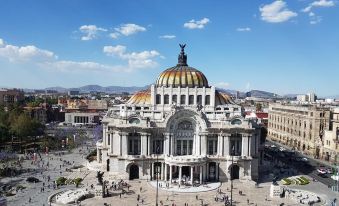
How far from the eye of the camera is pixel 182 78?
92500 millimetres

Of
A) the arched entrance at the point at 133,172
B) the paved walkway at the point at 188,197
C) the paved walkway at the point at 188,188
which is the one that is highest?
the arched entrance at the point at 133,172

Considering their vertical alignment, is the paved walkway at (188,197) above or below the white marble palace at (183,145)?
below

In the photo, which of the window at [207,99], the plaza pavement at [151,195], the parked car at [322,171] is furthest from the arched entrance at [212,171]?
the parked car at [322,171]

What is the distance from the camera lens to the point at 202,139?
8306cm

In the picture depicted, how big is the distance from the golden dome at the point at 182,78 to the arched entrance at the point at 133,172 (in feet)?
67.8

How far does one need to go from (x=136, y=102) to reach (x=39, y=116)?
321 feet

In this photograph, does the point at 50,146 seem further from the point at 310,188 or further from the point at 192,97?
the point at 310,188

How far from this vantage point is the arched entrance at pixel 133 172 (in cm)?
8417

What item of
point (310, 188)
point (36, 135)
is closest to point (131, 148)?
point (310, 188)

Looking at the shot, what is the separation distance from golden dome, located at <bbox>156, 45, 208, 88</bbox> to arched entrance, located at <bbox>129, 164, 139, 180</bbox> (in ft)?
67.8

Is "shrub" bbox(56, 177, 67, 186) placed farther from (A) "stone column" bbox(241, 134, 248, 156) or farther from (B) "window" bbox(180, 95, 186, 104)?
(A) "stone column" bbox(241, 134, 248, 156)

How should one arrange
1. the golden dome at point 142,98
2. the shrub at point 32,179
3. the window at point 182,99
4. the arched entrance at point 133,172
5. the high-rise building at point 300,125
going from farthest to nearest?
the high-rise building at point 300,125 → the golden dome at point 142,98 → the window at point 182,99 → the arched entrance at point 133,172 → the shrub at point 32,179

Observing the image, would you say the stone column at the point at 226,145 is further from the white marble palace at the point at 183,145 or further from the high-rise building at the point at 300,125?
the high-rise building at the point at 300,125

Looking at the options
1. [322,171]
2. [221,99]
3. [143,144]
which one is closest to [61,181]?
[143,144]
